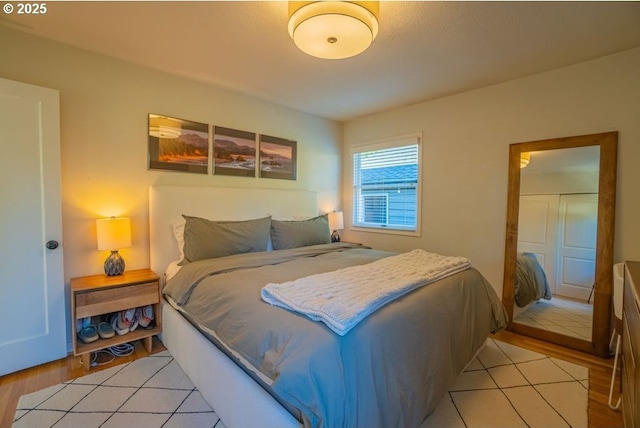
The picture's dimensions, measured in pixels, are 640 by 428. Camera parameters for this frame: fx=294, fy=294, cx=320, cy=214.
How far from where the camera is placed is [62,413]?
5.68 ft

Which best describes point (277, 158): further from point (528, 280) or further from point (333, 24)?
point (528, 280)

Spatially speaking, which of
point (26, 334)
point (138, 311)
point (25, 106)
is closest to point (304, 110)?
point (25, 106)

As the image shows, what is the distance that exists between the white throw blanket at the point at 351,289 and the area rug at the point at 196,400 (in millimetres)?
790

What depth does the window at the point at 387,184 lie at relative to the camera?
379 cm

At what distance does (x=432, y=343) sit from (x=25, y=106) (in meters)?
3.11

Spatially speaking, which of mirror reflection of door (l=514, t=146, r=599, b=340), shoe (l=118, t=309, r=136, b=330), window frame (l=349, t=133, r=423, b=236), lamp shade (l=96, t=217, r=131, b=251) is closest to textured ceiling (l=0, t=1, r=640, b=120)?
window frame (l=349, t=133, r=423, b=236)

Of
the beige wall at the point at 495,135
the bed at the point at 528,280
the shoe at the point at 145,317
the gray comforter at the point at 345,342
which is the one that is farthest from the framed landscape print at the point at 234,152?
the bed at the point at 528,280

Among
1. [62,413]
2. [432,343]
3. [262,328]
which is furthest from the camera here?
[62,413]

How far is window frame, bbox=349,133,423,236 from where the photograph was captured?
3672 millimetres

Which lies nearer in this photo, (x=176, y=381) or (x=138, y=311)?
(x=176, y=381)

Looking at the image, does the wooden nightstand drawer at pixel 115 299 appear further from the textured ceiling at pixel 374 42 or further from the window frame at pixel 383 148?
the window frame at pixel 383 148

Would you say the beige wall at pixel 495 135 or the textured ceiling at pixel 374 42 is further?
the beige wall at pixel 495 135

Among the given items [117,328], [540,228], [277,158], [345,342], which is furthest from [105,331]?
[540,228]

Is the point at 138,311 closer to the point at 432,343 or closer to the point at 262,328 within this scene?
the point at 262,328
